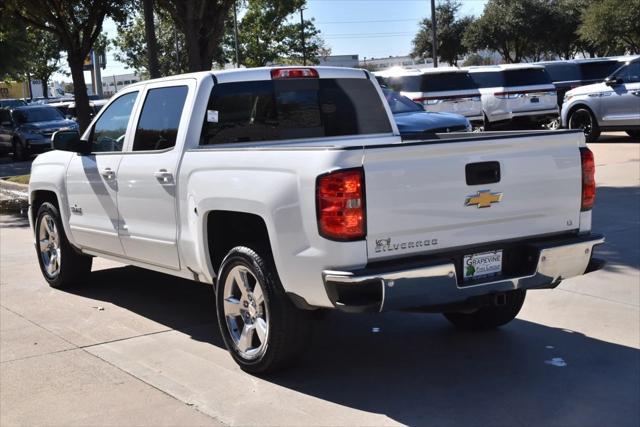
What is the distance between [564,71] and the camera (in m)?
25.6

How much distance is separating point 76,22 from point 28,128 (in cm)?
952

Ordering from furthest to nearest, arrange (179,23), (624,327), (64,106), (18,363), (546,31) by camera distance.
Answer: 1. (546,31)
2. (64,106)
3. (179,23)
4. (624,327)
5. (18,363)

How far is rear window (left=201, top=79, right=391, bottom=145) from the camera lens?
19.6ft

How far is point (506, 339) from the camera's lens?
583cm

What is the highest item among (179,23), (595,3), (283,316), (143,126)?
(595,3)

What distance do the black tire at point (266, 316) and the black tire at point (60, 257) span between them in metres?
2.83

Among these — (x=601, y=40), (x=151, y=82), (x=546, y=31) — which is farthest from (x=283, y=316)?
(x=546, y=31)

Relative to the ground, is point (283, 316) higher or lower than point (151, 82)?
lower

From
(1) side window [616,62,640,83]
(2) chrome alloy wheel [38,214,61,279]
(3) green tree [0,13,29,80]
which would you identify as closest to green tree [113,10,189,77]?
(3) green tree [0,13,29,80]

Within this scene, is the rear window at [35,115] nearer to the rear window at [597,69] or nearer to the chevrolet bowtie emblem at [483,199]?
the rear window at [597,69]

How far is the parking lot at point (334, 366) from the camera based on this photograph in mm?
4602

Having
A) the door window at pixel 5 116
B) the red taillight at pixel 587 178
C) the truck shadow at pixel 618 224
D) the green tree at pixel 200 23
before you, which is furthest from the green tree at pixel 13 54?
the red taillight at pixel 587 178

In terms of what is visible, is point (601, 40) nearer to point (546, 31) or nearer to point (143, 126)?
point (546, 31)

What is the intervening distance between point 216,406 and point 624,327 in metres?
3.15
